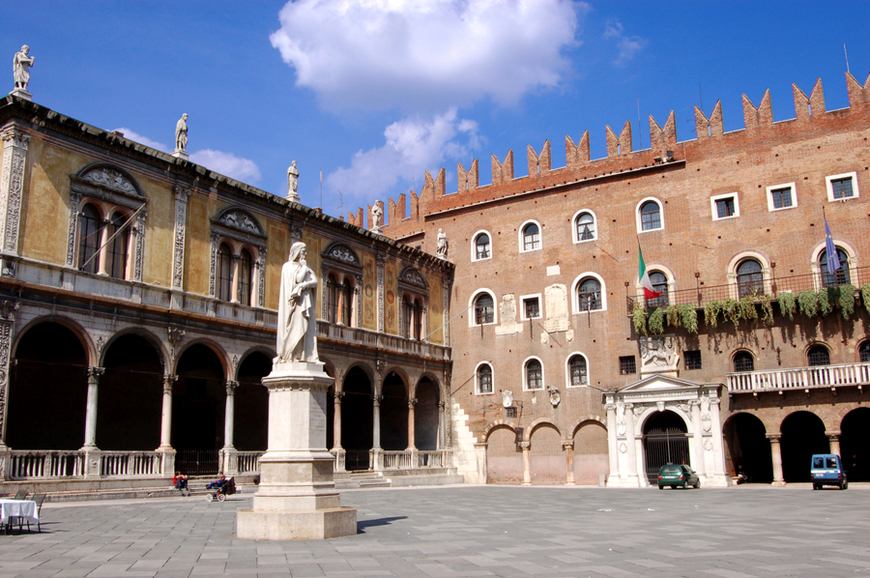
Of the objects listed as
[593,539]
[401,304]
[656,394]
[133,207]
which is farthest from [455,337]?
[593,539]

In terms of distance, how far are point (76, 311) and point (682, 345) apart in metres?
19.7

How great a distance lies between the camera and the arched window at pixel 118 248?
19.6m

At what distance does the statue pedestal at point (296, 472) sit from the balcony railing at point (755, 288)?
757 inches

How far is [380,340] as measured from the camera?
93.1 ft

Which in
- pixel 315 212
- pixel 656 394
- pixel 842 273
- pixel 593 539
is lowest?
pixel 593 539

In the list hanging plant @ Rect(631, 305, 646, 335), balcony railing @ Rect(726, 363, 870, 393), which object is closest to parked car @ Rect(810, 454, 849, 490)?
balcony railing @ Rect(726, 363, 870, 393)

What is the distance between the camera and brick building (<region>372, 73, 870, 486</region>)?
983 inches

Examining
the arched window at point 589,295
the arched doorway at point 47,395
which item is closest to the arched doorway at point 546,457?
the arched window at point 589,295

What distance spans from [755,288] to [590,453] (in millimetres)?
8453

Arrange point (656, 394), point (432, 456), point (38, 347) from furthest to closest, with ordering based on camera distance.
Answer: point (432, 456)
point (656, 394)
point (38, 347)

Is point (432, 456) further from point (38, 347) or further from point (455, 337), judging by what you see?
point (38, 347)

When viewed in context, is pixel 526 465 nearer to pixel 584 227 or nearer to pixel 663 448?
pixel 663 448

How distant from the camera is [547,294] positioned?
30.0 metres

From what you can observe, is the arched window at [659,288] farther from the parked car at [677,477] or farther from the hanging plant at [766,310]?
the parked car at [677,477]
